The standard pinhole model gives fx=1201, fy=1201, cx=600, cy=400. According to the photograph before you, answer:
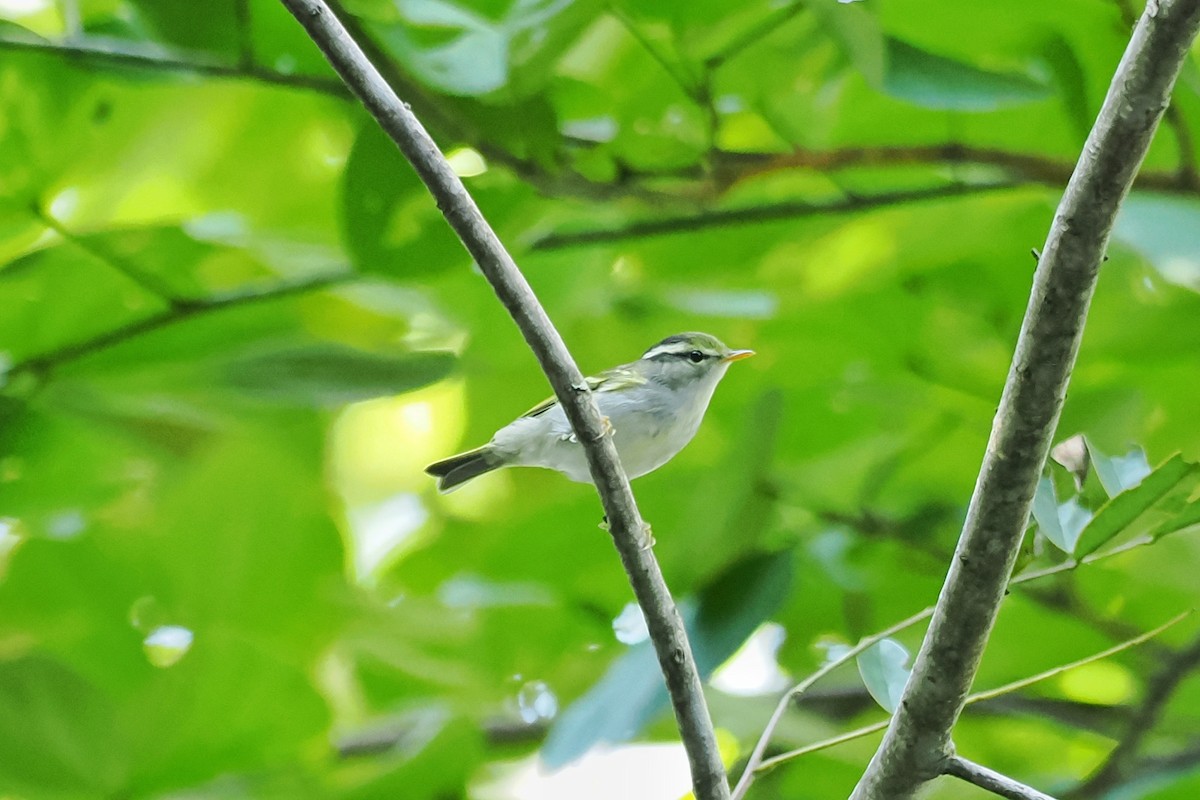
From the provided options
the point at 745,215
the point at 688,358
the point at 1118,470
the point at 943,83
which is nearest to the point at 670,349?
the point at 688,358

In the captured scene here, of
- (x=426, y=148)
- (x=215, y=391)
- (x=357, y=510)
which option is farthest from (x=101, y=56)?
(x=357, y=510)

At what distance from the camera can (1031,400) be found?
0.69 m

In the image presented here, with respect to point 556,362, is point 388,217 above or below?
above

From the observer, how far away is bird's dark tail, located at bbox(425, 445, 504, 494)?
1785mm

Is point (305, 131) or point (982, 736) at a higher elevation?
point (305, 131)

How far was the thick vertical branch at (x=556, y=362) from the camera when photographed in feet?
2.57

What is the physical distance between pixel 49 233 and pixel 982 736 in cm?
156

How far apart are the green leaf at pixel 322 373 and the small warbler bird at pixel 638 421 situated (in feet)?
0.86

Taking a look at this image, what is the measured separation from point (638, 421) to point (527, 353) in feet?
0.69

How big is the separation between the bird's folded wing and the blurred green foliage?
0.03m

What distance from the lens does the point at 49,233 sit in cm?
151

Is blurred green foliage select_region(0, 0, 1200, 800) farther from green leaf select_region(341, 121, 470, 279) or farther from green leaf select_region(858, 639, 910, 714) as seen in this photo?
green leaf select_region(858, 639, 910, 714)

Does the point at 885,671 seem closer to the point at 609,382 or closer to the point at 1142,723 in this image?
the point at 1142,723

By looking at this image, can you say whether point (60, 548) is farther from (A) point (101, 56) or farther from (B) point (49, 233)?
(A) point (101, 56)
